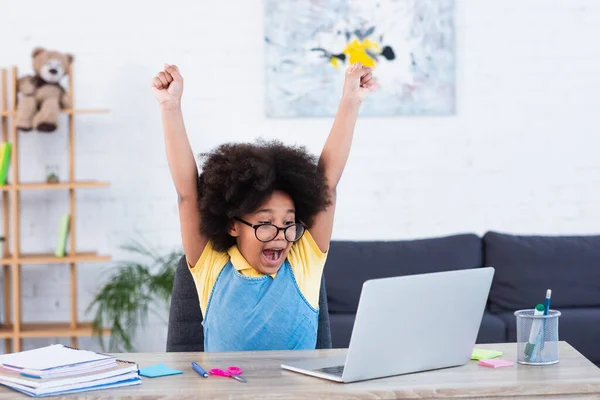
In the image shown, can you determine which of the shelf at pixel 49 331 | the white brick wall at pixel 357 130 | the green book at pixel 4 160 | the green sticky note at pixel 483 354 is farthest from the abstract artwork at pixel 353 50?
the green sticky note at pixel 483 354

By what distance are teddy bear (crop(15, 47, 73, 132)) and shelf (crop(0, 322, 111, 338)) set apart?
0.85 metres

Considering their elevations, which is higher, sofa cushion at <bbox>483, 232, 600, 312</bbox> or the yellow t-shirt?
the yellow t-shirt

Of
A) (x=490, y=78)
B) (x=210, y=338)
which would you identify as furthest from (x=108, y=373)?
Result: (x=490, y=78)

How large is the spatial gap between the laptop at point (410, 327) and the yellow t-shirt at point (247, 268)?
1.05ft

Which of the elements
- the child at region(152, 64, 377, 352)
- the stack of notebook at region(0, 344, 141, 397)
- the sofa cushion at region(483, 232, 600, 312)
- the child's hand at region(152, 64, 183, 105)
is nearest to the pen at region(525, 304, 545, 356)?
the child at region(152, 64, 377, 352)

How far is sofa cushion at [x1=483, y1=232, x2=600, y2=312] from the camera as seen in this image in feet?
11.7

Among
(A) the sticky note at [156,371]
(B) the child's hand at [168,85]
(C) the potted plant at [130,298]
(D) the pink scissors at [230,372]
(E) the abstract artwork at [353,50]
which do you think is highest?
(E) the abstract artwork at [353,50]

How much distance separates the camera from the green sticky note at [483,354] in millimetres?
1738

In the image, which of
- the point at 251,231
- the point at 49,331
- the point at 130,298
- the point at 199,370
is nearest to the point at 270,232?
the point at 251,231

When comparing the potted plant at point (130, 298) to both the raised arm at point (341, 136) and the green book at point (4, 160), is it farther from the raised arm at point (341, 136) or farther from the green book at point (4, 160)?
the raised arm at point (341, 136)

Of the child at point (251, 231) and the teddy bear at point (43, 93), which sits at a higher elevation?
the teddy bear at point (43, 93)

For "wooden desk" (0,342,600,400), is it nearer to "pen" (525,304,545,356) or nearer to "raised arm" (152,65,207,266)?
"pen" (525,304,545,356)

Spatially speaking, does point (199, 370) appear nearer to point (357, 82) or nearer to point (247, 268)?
point (247, 268)

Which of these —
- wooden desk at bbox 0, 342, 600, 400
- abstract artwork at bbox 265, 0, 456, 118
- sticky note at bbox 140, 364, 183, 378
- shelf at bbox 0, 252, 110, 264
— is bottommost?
wooden desk at bbox 0, 342, 600, 400
